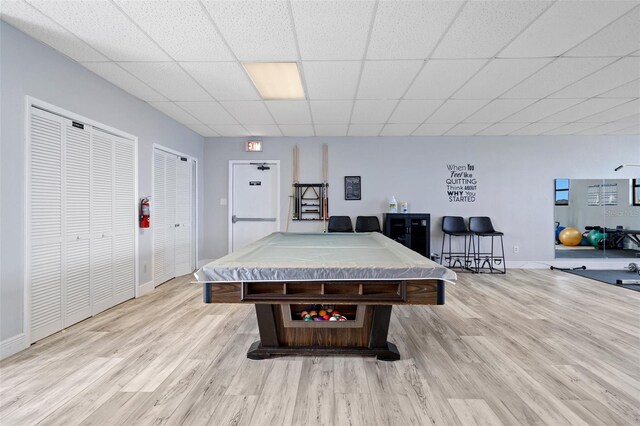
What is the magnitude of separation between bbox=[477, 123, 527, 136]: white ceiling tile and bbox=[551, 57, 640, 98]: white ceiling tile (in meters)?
1.20

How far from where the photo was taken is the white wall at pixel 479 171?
5.48 m

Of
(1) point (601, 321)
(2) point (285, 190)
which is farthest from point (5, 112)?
(1) point (601, 321)

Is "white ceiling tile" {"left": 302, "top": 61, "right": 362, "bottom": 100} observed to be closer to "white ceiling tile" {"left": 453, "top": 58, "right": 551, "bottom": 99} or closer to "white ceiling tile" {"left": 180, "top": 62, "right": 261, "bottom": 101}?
"white ceiling tile" {"left": 180, "top": 62, "right": 261, "bottom": 101}

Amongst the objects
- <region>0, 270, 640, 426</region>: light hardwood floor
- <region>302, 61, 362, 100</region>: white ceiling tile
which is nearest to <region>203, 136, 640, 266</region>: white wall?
<region>302, 61, 362, 100</region>: white ceiling tile

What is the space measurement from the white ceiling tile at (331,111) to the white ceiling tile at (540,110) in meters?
2.36

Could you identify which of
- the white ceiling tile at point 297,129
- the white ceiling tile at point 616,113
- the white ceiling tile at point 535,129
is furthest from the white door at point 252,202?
the white ceiling tile at point 616,113

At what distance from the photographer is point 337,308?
7.20ft

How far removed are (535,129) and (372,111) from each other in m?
3.02

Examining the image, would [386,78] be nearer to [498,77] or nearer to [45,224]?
[498,77]

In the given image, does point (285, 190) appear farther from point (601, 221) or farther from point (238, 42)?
point (601, 221)

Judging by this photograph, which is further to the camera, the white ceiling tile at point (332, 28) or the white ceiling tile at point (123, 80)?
the white ceiling tile at point (123, 80)

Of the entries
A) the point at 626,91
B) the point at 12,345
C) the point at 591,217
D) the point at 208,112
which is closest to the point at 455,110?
the point at 626,91

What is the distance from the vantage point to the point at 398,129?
498 cm

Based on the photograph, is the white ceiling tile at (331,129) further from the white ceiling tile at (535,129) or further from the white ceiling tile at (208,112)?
the white ceiling tile at (535,129)
